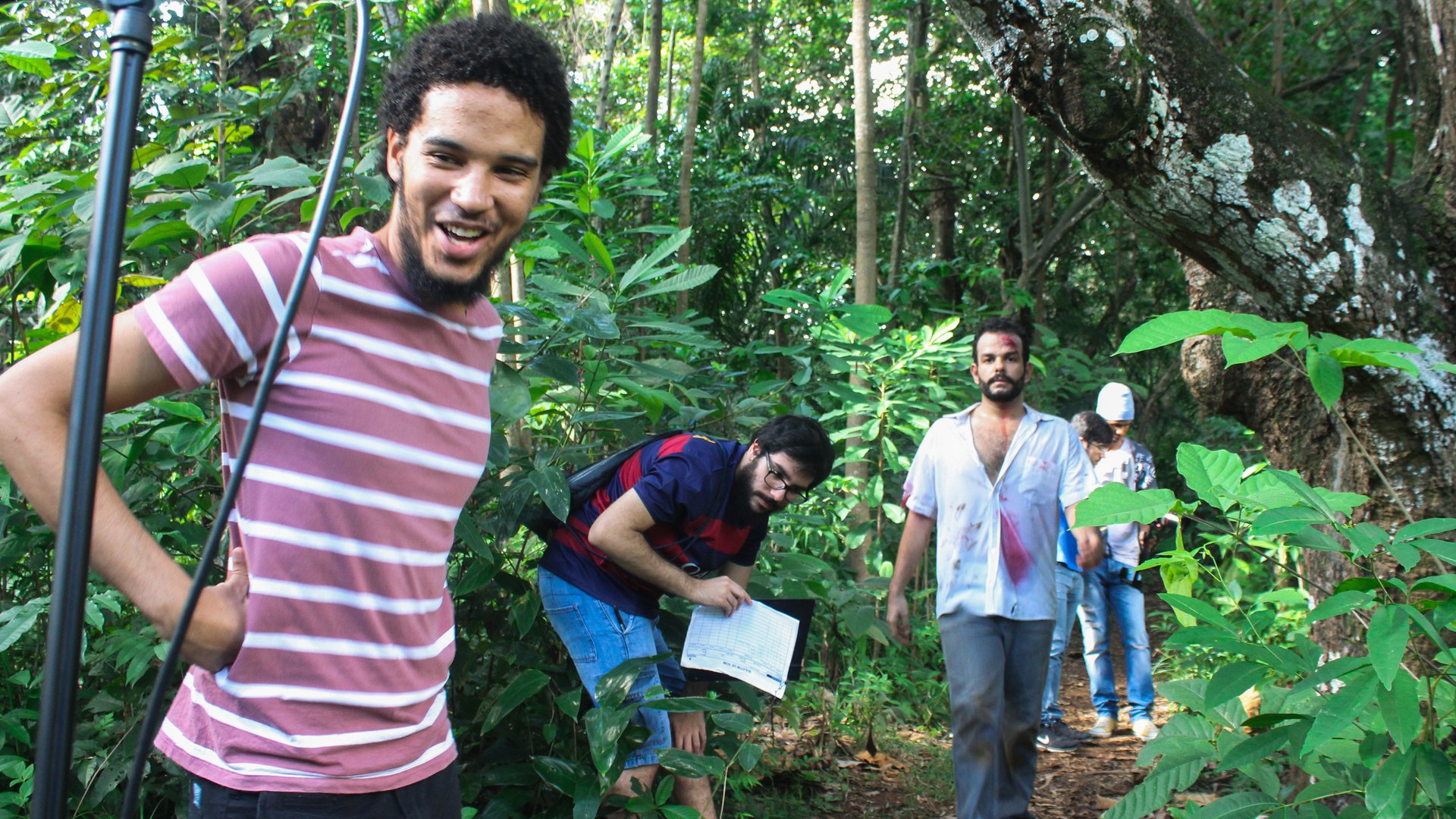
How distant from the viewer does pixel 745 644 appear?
9.54 feet

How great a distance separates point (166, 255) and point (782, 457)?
169 centimetres

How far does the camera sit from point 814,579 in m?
3.55

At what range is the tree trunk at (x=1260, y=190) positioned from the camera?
2641 mm

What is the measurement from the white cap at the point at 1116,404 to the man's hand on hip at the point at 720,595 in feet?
12.3

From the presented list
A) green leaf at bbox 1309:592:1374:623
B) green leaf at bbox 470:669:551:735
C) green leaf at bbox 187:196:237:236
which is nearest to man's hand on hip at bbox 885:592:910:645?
green leaf at bbox 470:669:551:735

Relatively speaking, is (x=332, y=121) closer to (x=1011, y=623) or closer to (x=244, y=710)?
(x=1011, y=623)

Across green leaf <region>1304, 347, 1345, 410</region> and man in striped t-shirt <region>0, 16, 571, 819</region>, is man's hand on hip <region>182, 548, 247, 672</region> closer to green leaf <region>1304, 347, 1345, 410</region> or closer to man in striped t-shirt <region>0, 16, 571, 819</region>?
man in striped t-shirt <region>0, 16, 571, 819</region>

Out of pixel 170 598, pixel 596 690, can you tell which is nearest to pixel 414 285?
pixel 170 598

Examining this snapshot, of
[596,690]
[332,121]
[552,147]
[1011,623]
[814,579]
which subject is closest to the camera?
[552,147]

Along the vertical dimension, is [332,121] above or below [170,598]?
above

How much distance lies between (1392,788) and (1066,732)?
393 centimetres

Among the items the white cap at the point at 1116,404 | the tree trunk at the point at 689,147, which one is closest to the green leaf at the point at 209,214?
the tree trunk at the point at 689,147

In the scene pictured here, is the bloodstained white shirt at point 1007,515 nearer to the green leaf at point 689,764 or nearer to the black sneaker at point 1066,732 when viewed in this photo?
the green leaf at point 689,764

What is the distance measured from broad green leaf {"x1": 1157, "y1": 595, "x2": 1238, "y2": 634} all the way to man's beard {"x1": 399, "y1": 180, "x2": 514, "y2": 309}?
59.7 inches
